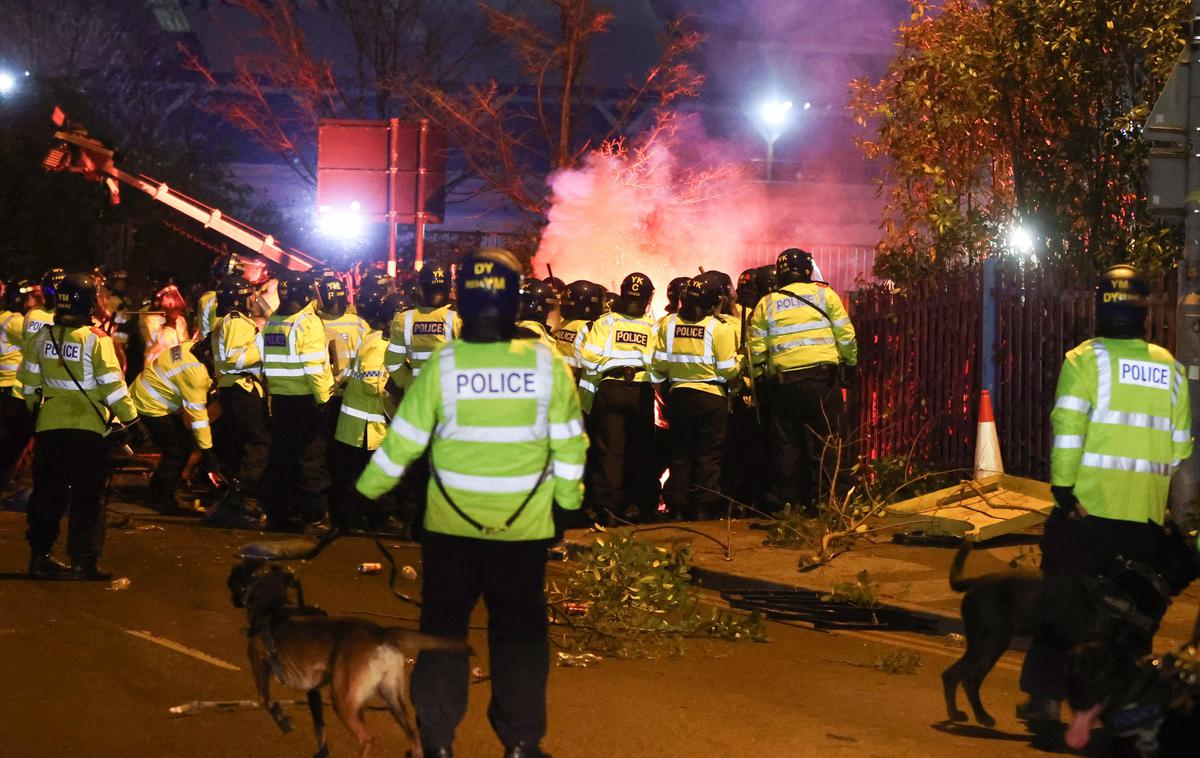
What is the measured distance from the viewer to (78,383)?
32.2 ft

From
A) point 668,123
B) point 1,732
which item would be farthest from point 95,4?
point 1,732

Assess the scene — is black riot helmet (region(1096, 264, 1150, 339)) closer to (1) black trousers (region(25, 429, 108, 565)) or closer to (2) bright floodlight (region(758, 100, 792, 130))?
(1) black trousers (region(25, 429, 108, 565))

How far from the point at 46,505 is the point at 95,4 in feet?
92.6

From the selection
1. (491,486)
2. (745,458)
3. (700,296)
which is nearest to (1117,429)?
(491,486)

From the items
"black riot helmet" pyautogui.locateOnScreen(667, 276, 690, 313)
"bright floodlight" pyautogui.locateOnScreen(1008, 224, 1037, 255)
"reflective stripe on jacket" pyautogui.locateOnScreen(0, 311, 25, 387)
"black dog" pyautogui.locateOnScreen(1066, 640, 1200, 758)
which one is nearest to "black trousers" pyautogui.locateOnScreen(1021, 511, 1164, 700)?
"black dog" pyautogui.locateOnScreen(1066, 640, 1200, 758)

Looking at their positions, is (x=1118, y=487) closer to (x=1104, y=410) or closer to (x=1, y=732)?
(x=1104, y=410)

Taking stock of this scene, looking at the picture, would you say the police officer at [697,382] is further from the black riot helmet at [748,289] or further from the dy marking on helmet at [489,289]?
the dy marking on helmet at [489,289]

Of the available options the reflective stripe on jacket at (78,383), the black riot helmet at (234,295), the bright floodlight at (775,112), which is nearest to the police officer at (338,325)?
the black riot helmet at (234,295)

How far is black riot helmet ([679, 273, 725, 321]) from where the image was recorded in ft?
41.5

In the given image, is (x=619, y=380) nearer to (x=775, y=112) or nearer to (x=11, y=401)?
A: (x=11, y=401)

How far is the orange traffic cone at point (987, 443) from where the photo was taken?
475 inches

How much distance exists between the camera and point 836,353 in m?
12.3

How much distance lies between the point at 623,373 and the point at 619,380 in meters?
0.08

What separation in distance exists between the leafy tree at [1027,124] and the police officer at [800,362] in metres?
2.43
